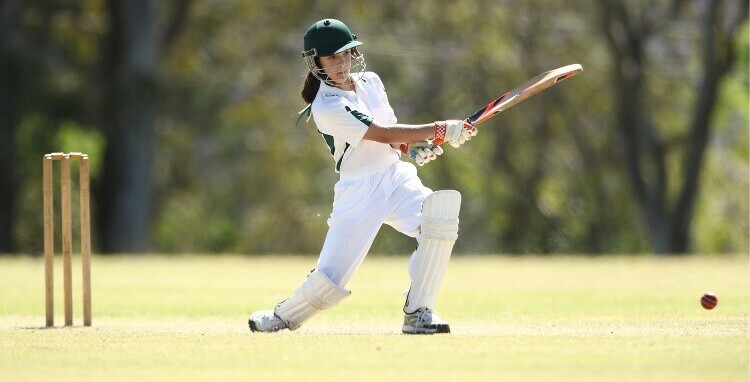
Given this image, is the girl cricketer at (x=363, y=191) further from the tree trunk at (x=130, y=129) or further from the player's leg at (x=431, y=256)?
the tree trunk at (x=130, y=129)

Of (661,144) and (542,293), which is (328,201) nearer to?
(661,144)

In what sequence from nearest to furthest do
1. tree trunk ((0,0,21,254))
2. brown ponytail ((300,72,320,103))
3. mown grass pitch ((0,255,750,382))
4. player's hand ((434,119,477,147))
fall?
1. mown grass pitch ((0,255,750,382))
2. player's hand ((434,119,477,147))
3. brown ponytail ((300,72,320,103))
4. tree trunk ((0,0,21,254))

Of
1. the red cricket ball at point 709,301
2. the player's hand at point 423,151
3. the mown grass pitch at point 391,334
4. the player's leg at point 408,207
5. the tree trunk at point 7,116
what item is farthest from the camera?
the tree trunk at point 7,116

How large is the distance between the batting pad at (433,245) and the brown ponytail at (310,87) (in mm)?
779

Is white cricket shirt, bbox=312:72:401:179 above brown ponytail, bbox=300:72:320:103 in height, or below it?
below

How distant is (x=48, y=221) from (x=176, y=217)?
19.9m

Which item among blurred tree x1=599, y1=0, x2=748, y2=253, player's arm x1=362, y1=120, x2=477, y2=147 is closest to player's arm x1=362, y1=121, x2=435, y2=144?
player's arm x1=362, y1=120, x2=477, y2=147

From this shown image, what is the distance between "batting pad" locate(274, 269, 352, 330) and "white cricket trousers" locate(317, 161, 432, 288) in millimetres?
74

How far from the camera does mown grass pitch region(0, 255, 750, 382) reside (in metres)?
5.27

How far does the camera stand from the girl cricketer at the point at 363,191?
661 centimetres

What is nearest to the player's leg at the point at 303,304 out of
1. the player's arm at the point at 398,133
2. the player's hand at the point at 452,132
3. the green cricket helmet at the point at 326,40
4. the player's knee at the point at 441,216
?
the player's knee at the point at 441,216

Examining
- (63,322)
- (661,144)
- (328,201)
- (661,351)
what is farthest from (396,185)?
(328,201)

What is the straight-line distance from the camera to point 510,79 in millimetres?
25719

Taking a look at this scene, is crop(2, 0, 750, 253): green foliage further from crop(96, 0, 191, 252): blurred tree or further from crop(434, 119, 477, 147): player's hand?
crop(434, 119, 477, 147): player's hand
